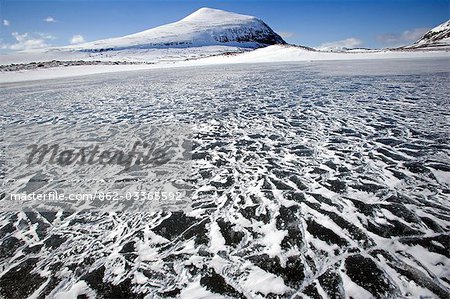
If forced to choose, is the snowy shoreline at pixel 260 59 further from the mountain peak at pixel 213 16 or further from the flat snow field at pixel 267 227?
the mountain peak at pixel 213 16

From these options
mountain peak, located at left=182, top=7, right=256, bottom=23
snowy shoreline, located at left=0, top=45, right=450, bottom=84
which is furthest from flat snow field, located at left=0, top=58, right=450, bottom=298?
mountain peak, located at left=182, top=7, right=256, bottom=23

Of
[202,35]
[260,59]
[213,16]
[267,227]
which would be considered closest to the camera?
[267,227]

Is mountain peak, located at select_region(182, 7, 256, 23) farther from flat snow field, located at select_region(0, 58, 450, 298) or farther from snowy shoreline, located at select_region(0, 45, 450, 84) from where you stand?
flat snow field, located at select_region(0, 58, 450, 298)

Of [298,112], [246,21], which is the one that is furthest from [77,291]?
→ [246,21]

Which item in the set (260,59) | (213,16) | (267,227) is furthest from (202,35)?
(267,227)

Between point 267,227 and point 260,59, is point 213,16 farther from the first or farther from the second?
point 267,227

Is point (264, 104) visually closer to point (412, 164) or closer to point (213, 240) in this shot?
point (412, 164)

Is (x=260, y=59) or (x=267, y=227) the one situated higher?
(x=260, y=59)

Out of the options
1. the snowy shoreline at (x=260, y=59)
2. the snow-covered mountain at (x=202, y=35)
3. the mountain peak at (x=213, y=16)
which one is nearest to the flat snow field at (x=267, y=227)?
the snowy shoreline at (x=260, y=59)
